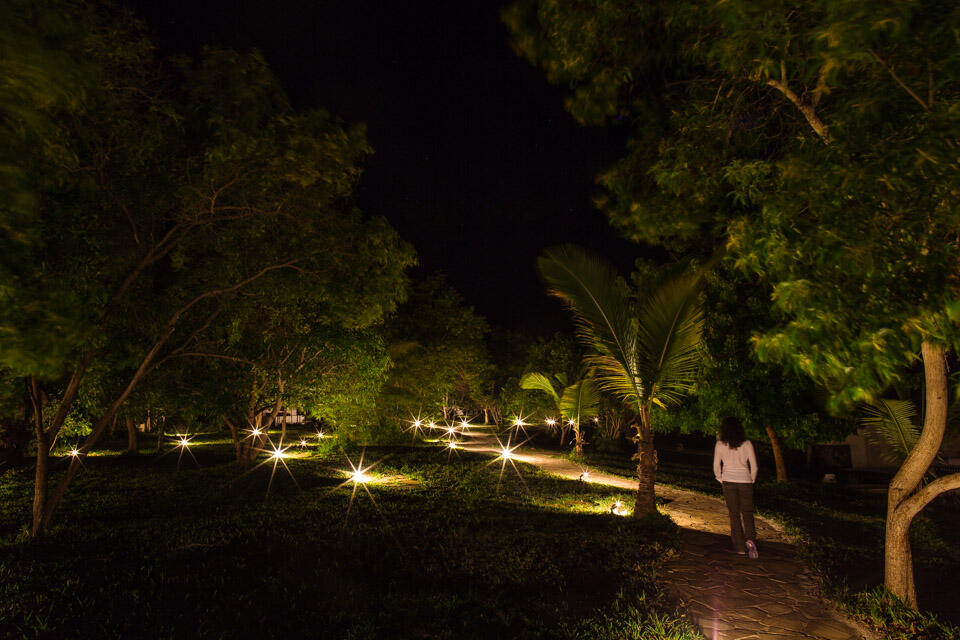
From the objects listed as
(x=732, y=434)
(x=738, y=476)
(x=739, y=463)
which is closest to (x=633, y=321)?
(x=732, y=434)

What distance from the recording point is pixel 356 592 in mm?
5285

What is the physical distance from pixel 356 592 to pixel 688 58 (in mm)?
6918

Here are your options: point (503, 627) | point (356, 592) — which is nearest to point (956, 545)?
point (503, 627)

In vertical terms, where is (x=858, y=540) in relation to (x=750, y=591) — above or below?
above

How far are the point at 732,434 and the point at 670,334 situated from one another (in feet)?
5.62

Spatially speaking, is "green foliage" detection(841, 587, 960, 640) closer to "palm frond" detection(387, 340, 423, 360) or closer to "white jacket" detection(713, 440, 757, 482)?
"white jacket" detection(713, 440, 757, 482)

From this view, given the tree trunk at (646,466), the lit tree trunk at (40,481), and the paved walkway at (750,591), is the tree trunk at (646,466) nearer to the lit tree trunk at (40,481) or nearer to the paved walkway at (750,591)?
the paved walkway at (750,591)

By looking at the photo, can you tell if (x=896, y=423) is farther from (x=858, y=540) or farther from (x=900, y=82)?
(x=900, y=82)

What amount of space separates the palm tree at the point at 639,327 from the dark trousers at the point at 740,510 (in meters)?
1.46

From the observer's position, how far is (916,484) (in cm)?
494

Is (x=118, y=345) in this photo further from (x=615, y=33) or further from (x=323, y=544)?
(x=615, y=33)

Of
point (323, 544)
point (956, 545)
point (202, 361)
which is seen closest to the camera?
point (323, 544)

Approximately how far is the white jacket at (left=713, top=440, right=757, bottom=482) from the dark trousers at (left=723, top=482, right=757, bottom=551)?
85mm

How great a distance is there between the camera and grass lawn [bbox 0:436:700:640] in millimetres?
4543
